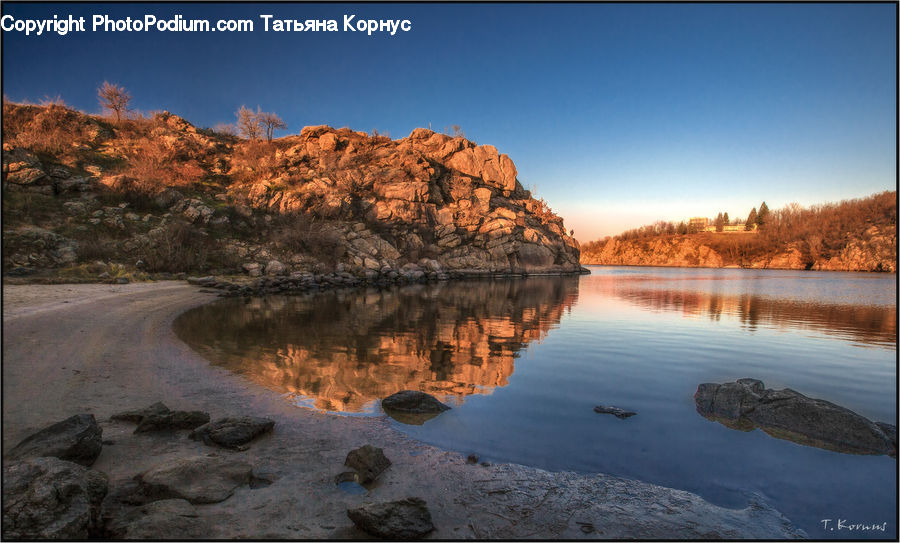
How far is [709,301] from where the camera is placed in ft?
97.2

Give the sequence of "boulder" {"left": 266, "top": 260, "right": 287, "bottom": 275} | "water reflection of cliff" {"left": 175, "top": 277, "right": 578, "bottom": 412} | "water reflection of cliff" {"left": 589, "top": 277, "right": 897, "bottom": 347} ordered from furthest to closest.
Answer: "boulder" {"left": 266, "top": 260, "right": 287, "bottom": 275}, "water reflection of cliff" {"left": 589, "top": 277, "right": 897, "bottom": 347}, "water reflection of cliff" {"left": 175, "top": 277, "right": 578, "bottom": 412}

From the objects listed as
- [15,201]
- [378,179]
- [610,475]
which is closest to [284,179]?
→ [378,179]

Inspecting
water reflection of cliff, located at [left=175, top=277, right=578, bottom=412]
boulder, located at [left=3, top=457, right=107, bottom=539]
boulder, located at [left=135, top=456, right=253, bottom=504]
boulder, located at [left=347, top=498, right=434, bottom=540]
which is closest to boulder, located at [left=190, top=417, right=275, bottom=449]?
boulder, located at [left=135, top=456, right=253, bottom=504]

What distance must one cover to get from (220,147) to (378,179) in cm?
2619

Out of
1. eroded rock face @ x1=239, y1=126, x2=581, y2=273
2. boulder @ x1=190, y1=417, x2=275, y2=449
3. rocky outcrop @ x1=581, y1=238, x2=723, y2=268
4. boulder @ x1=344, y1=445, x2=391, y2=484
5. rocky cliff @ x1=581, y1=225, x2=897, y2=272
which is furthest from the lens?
rocky outcrop @ x1=581, y1=238, x2=723, y2=268

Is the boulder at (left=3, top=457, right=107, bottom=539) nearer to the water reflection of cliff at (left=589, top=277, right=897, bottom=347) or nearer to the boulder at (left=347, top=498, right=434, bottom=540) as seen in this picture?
the boulder at (left=347, top=498, right=434, bottom=540)

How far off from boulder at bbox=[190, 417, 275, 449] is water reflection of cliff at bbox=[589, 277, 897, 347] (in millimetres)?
20447

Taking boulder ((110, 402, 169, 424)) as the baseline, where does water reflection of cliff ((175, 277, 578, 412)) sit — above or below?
below

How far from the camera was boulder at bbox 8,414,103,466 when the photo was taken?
4.88 meters

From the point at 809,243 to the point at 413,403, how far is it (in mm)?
156871

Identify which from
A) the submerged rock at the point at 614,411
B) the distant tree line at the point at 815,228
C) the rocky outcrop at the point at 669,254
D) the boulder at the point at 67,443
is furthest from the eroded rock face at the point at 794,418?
the rocky outcrop at the point at 669,254

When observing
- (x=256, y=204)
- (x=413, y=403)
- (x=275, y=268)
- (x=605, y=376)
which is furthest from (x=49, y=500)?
(x=256, y=204)

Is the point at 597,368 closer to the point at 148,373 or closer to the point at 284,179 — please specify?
the point at 148,373

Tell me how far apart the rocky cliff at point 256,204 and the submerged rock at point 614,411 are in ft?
105
